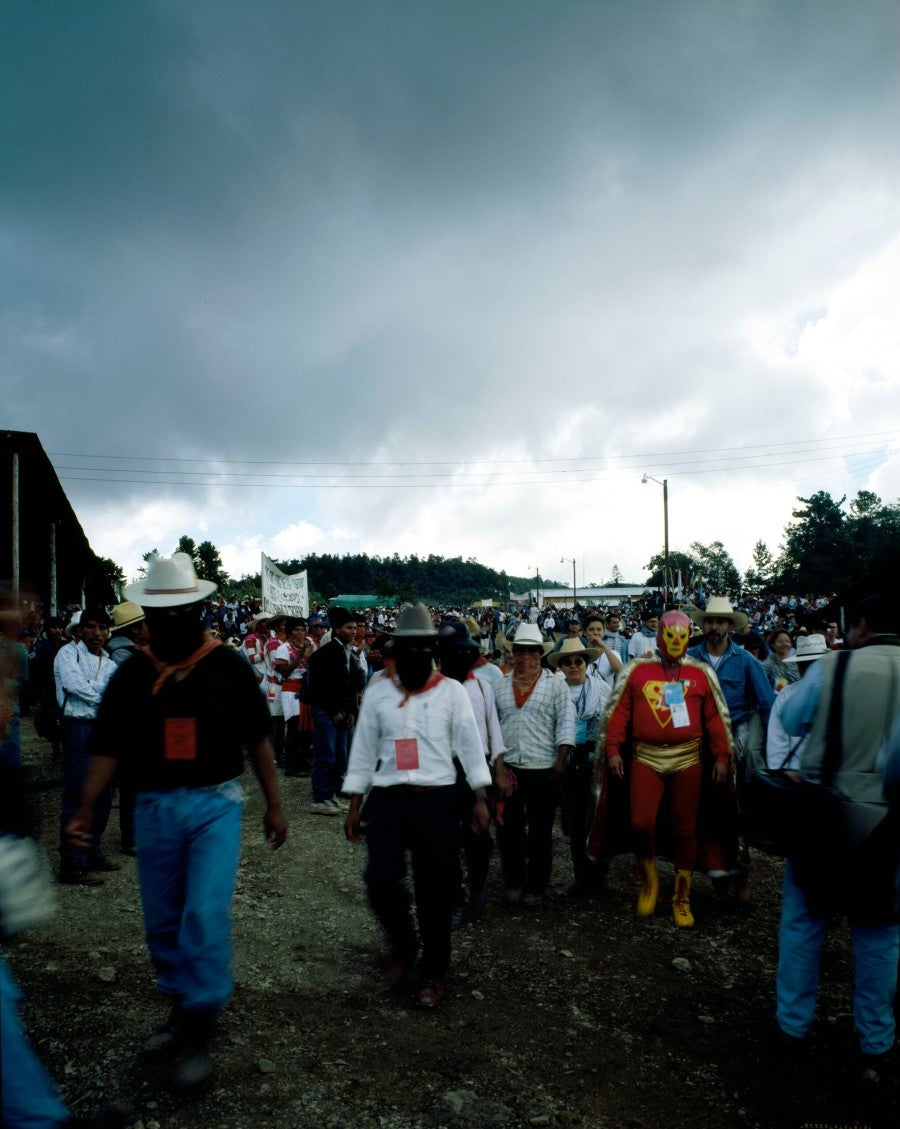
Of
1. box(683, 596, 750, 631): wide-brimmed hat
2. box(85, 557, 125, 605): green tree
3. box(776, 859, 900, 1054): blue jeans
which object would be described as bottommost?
box(776, 859, 900, 1054): blue jeans

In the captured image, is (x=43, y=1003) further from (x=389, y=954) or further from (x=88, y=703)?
(x=88, y=703)

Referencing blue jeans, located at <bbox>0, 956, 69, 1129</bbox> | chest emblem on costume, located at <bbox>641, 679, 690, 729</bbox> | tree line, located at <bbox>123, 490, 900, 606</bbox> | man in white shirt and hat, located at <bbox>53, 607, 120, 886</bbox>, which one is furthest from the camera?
tree line, located at <bbox>123, 490, 900, 606</bbox>

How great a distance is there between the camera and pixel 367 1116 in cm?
310

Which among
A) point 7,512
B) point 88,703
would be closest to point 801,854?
point 88,703

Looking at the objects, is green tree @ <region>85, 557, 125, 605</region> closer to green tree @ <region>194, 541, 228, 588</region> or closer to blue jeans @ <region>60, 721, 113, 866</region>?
green tree @ <region>194, 541, 228, 588</region>

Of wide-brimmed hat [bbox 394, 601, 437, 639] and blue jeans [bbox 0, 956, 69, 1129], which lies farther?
wide-brimmed hat [bbox 394, 601, 437, 639]

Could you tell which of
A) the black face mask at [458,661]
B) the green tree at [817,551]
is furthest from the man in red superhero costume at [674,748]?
the green tree at [817,551]

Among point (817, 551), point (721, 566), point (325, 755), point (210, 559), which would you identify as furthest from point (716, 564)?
point (325, 755)

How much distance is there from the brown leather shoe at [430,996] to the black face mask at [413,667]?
61.2 inches

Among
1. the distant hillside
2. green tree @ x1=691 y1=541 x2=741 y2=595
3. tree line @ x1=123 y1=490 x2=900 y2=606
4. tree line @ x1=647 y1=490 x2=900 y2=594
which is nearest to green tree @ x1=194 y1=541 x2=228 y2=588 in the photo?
tree line @ x1=123 y1=490 x2=900 y2=606

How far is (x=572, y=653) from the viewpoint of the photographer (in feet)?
21.3

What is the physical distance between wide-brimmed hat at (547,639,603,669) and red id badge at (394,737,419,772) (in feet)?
9.17

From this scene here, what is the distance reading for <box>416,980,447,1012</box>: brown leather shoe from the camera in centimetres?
399

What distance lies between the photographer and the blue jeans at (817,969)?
328 cm
